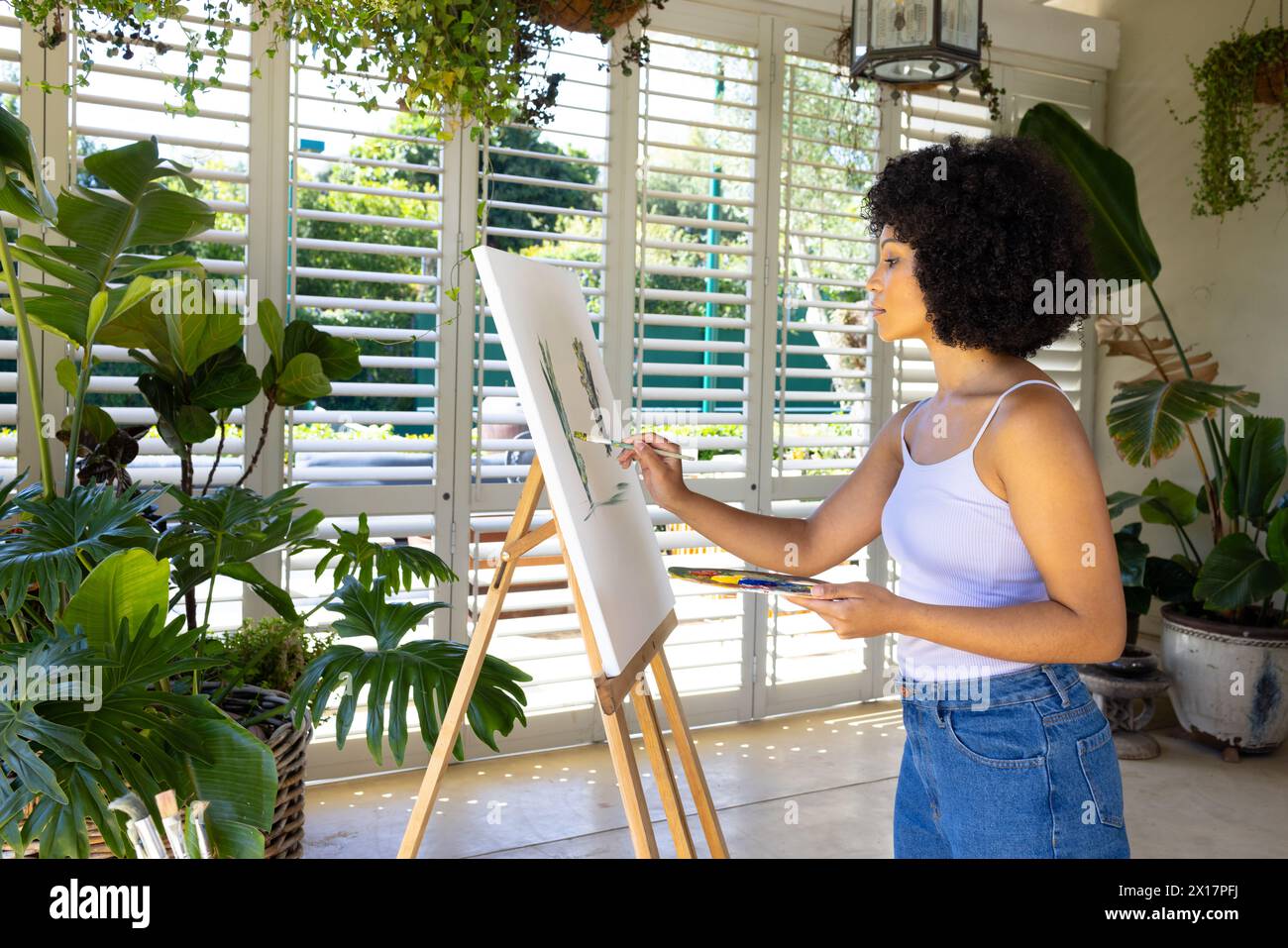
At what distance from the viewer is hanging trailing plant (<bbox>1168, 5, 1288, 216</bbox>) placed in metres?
4.40

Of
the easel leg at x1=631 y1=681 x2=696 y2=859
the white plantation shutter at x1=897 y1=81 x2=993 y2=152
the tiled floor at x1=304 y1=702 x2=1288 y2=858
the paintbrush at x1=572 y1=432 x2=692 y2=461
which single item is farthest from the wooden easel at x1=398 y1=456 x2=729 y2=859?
the white plantation shutter at x1=897 y1=81 x2=993 y2=152

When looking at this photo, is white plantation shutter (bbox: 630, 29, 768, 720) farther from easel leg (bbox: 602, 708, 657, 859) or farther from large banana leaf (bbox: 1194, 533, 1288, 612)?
easel leg (bbox: 602, 708, 657, 859)

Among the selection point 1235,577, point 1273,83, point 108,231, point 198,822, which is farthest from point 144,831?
point 1273,83

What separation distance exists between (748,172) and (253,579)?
266 centimetres

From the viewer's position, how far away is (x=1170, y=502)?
4637 millimetres

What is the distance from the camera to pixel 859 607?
4.97 feet

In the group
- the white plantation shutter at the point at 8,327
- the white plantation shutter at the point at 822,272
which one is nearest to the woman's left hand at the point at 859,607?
the white plantation shutter at the point at 8,327

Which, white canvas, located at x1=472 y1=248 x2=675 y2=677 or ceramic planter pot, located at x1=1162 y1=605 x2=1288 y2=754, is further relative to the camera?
ceramic planter pot, located at x1=1162 y1=605 x2=1288 y2=754

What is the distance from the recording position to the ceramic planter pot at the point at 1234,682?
13.5 feet

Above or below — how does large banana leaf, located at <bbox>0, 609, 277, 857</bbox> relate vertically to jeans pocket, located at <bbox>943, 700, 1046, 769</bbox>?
below

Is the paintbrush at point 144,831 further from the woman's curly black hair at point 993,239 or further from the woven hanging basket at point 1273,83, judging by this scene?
the woven hanging basket at point 1273,83

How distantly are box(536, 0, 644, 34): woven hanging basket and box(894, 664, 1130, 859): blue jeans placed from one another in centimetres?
236

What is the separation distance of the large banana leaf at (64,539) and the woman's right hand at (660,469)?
0.99 meters
